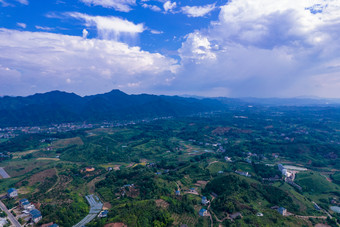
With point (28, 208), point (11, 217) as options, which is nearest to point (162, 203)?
point (28, 208)

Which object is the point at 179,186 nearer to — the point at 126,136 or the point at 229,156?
the point at 229,156

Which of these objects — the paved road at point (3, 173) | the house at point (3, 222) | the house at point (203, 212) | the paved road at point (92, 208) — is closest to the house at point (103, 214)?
the paved road at point (92, 208)

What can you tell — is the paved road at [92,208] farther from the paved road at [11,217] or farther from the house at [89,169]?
the house at [89,169]

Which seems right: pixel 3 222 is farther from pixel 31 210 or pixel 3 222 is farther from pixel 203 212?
pixel 203 212

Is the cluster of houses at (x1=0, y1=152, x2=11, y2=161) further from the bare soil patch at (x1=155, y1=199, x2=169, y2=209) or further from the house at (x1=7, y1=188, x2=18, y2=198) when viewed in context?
the bare soil patch at (x1=155, y1=199, x2=169, y2=209)

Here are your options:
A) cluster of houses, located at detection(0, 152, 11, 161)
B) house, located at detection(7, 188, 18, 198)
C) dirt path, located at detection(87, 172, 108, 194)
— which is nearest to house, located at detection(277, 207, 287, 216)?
dirt path, located at detection(87, 172, 108, 194)

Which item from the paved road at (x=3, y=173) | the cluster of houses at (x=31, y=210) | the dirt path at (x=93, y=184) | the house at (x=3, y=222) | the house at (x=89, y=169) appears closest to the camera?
the house at (x=3, y=222)
